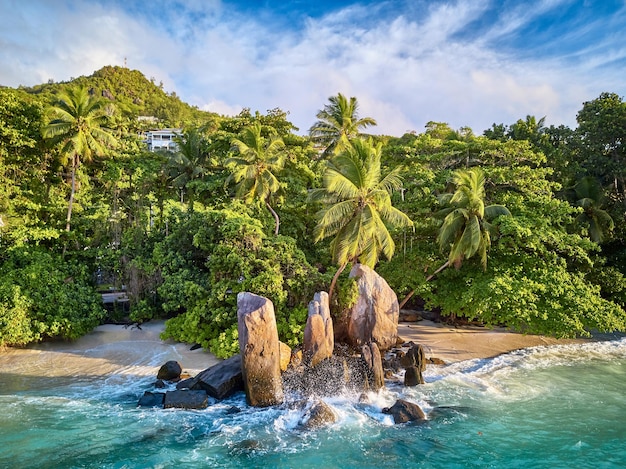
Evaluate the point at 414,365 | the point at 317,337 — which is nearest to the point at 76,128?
the point at 317,337

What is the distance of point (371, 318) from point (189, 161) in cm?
1649

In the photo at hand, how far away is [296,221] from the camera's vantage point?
83.4 feet

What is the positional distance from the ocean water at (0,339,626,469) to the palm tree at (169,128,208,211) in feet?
46.8

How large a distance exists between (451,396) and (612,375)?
750cm

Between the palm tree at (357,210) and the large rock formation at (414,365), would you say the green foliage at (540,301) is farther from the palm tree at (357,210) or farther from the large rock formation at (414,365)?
the palm tree at (357,210)

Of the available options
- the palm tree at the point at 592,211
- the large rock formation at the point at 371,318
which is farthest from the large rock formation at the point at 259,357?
the palm tree at the point at 592,211

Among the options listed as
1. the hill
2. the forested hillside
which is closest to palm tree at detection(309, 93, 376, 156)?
the forested hillside

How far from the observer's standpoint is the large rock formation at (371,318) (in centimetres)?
1852

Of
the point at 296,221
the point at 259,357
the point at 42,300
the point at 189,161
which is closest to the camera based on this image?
the point at 259,357

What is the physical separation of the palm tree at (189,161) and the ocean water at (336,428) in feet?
46.8

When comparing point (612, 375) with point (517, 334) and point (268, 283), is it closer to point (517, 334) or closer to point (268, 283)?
point (517, 334)

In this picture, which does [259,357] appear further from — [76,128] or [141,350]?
[76,128]

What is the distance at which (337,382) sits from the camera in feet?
48.3

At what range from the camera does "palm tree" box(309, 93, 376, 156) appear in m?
28.2
